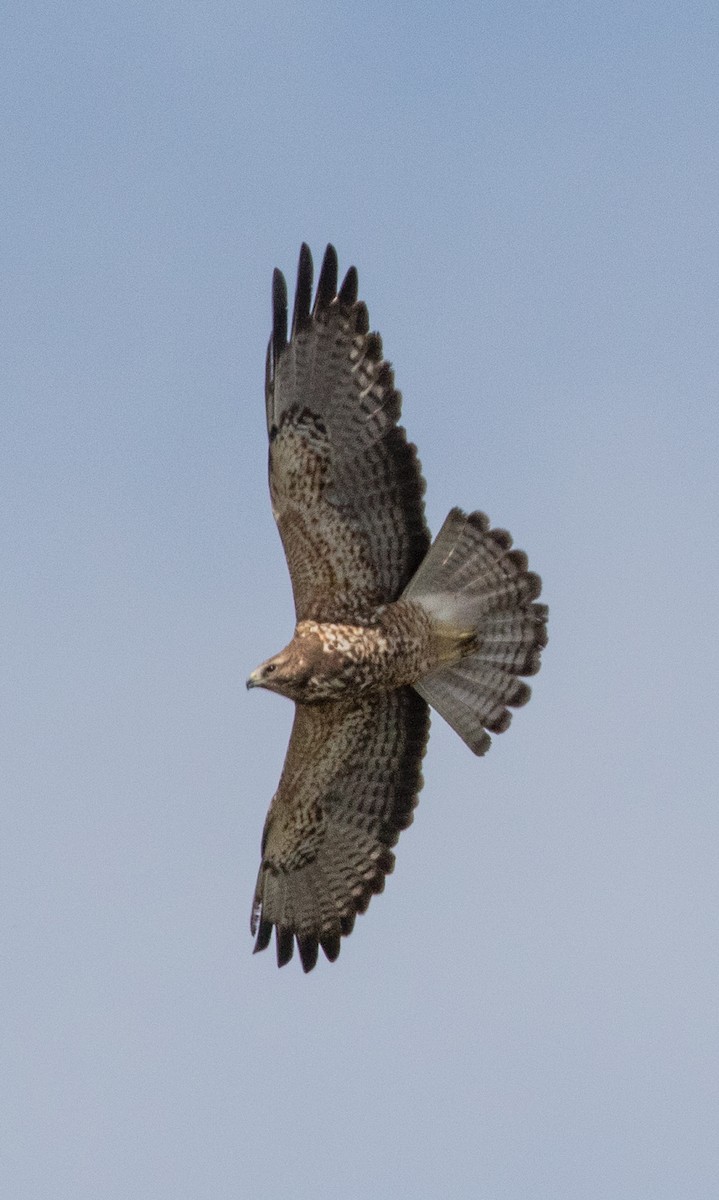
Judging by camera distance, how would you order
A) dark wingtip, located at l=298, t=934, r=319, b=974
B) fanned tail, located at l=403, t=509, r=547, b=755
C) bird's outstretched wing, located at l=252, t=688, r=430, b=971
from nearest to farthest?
1. fanned tail, located at l=403, t=509, r=547, b=755
2. bird's outstretched wing, located at l=252, t=688, r=430, b=971
3. dark wingtip, located at l=298, t=934, r=319, b=974

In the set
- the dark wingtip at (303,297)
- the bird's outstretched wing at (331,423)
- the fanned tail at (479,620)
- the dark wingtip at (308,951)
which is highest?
the dark wingtip at (303,297)

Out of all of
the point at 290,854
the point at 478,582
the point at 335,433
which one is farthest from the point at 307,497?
the point at 290,854

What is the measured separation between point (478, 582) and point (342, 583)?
3.23 ft

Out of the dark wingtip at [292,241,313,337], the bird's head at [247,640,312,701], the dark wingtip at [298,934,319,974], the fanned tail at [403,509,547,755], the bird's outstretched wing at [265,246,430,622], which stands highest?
the dark wingtip at [292,241,313,337]

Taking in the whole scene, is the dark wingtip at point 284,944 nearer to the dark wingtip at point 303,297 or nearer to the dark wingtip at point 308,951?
the dark wingtip at point 308,951

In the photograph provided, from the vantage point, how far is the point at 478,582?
15.4 m

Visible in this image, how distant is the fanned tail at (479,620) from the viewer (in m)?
15.3

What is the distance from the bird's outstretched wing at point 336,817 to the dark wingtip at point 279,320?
2.40m

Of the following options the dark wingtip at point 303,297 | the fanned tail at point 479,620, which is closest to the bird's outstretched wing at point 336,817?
the fanned tail at point 479,620

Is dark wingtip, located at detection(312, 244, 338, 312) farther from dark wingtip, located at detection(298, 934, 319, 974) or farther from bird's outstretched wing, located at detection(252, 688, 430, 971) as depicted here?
dark wingtip, located at detection(298, 934, 319, 974)

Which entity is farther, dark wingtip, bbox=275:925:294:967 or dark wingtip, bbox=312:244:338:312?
dark wingtip, bbox=275:925:294:967

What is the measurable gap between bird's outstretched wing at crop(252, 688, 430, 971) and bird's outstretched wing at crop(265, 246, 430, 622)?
1.38m

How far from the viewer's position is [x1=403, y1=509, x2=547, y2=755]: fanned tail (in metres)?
15.3

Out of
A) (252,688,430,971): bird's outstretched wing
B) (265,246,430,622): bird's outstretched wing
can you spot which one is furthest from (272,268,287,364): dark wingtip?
(252,688,430,971): bird's outstretched wing
